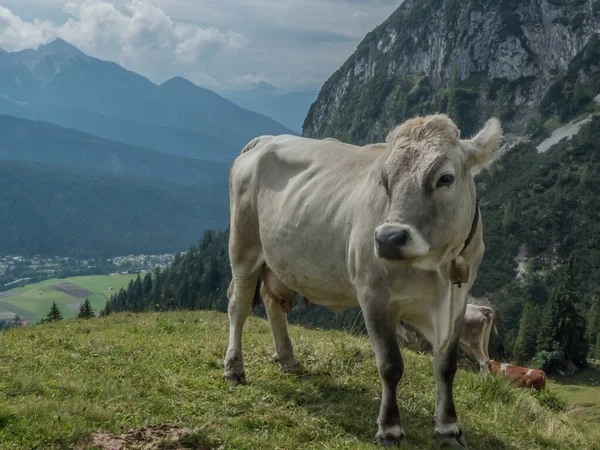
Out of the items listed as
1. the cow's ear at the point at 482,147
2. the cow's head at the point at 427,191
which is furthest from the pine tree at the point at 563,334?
the cow's head at the point at 427,191

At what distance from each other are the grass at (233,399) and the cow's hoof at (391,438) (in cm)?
15

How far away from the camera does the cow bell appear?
637cm

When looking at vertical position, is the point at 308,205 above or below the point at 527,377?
above

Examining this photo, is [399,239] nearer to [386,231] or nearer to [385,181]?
[386,231]

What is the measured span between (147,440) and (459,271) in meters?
3.17

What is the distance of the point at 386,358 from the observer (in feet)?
22.0

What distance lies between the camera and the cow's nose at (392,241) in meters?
5.63

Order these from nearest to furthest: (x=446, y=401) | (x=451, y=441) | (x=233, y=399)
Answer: (x=451, y=441) → (x=446, y=401) → (x=233, y=399)

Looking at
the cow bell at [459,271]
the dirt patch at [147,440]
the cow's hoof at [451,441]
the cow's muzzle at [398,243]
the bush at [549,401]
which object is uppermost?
the cow's muzzle at [398,243]

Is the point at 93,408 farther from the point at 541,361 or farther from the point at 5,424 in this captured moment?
the point at 541,361

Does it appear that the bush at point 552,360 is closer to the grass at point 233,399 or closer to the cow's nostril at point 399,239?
the grass at point 233,399

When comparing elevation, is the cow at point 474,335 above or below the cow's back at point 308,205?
below

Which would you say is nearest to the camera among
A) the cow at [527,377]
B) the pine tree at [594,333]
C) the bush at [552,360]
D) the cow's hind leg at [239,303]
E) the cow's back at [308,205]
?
the cow's back at [308,205]

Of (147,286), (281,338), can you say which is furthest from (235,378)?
(147,286)
